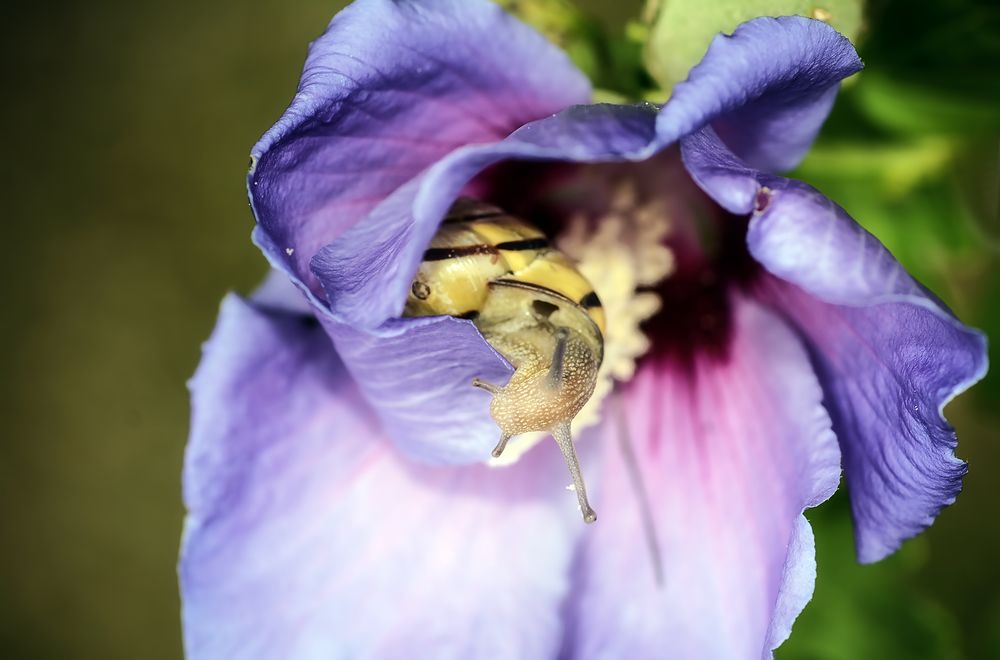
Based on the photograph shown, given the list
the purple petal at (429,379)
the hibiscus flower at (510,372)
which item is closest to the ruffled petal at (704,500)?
the hibiscus flower at (510,372)

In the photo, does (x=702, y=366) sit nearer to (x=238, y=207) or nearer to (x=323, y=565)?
(x=323, y=565)

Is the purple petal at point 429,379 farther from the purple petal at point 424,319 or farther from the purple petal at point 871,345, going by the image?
the purple petal at point 871,345

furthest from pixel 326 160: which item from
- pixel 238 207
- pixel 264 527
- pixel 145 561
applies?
pixel 145 561

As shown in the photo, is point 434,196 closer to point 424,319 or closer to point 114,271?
point 424,319

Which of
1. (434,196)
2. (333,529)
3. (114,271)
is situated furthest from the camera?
(114,271)

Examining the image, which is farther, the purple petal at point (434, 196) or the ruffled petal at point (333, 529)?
the ruffled petal at point (333, 529)

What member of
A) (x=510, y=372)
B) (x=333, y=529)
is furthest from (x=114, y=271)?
(x=510, y=372)

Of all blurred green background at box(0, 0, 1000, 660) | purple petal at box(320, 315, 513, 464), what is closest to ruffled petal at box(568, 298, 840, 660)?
purple petal at box(320, 315, 513, 464)
